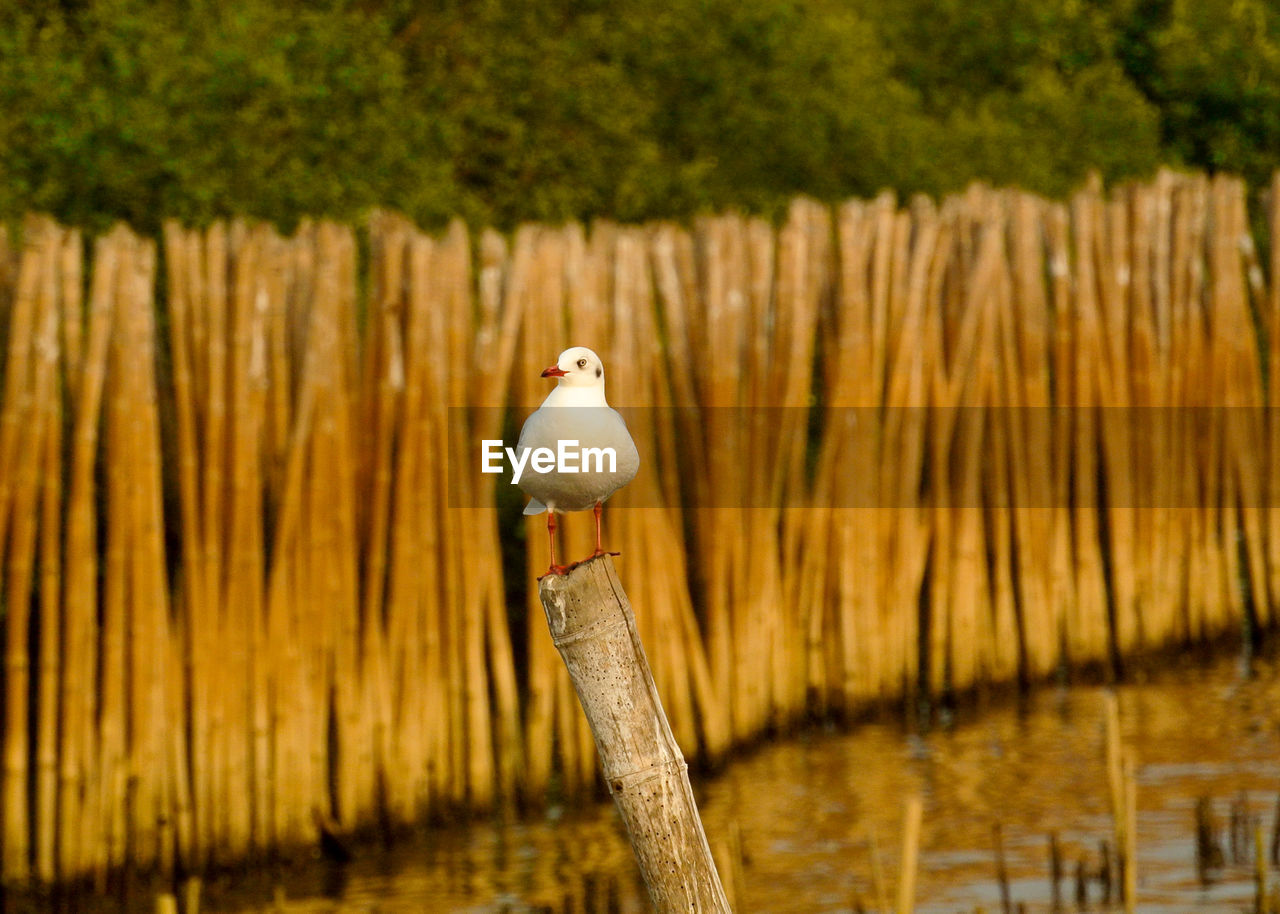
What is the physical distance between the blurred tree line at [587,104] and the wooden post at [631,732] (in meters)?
7.08

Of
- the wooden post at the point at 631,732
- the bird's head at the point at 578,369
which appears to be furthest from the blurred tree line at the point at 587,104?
the wooden post at the point at 631,732

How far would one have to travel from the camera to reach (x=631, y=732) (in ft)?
11.1

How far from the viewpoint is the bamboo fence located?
6.59 meters

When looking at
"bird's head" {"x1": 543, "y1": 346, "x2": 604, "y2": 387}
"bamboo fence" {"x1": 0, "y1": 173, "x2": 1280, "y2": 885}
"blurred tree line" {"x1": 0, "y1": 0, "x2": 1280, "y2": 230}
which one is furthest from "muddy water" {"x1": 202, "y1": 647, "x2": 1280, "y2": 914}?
"blurred tree line" {"x1": 0, "y1": 0, "x2": 1280, "y2": 230}

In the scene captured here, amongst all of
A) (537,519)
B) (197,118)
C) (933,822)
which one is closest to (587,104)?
(197,118)

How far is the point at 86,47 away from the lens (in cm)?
1087

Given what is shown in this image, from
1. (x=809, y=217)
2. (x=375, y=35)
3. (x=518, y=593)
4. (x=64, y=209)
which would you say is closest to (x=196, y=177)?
(x=64, y=209)

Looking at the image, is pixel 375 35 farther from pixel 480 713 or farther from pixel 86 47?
pixel 480 713

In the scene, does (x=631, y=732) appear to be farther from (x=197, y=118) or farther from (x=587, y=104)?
(x=587, y=104)

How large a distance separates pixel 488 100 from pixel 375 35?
38.4 inches

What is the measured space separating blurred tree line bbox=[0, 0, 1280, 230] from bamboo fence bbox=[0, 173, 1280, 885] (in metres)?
1.11

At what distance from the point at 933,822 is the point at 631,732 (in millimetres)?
4361

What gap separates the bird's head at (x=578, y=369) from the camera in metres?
3.36

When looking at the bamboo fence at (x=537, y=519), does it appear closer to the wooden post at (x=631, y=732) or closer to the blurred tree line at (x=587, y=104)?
the blurred tree line at (x=587, y=104)
